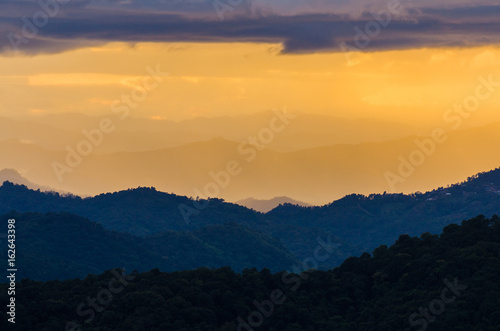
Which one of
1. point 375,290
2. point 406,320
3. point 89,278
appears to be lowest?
point 406,320

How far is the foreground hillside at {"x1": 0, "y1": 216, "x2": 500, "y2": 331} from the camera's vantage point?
239ft

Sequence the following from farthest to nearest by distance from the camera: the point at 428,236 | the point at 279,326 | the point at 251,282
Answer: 1. the point at 428,236
2. the point at 251,282
3. the point at 279,326

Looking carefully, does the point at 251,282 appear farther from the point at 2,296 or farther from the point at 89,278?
the point at 2,296

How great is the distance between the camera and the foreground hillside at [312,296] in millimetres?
72812

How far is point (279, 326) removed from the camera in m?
78.4

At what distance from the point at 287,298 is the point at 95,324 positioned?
59.6ft

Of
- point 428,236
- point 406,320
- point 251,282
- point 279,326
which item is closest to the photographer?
point 406,320

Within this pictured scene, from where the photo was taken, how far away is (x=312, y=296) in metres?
83.6

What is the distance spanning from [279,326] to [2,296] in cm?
2332

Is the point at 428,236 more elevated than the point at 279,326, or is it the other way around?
the point at 428,236

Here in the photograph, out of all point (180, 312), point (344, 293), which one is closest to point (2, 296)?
point (180, 312)

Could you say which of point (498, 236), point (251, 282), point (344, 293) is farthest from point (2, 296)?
point (498, 236)

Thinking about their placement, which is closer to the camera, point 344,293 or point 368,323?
point 368,323

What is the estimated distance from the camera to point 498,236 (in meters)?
87.3
